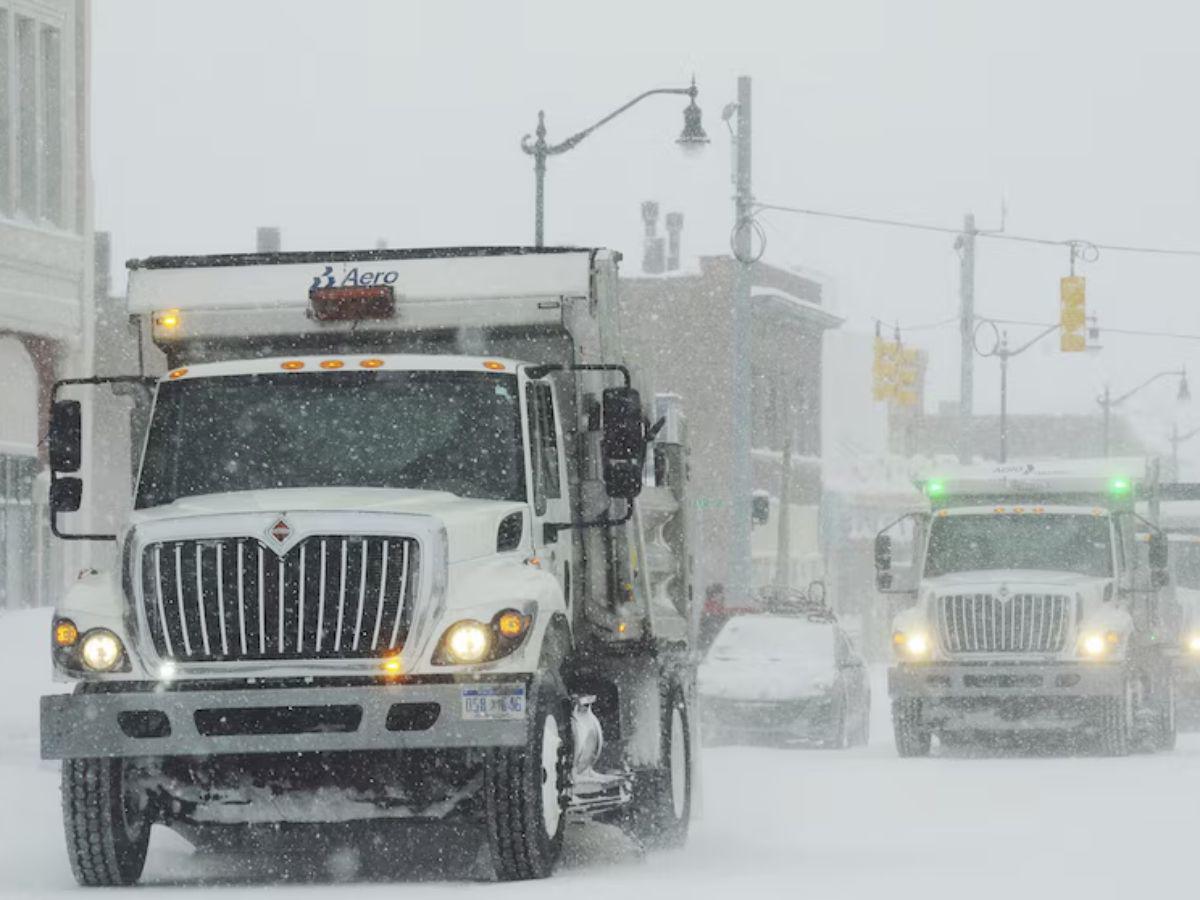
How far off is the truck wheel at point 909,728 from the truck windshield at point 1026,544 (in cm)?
150

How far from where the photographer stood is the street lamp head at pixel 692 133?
109 feet

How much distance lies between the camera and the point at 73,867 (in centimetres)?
1237

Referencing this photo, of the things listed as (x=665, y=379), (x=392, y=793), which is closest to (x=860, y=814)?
(x=392, y=793)

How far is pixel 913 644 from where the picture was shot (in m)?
25.5

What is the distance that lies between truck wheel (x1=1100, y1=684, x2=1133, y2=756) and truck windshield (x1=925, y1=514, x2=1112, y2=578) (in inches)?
53.7

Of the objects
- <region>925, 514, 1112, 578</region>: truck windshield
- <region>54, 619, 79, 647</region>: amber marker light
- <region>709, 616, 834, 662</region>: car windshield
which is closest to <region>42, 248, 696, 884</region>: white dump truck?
<region>54, 619, 79, 647</region>: amber marker light

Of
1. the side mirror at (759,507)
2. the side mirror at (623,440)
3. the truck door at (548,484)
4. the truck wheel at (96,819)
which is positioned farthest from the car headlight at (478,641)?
the side mirror at (759,507)

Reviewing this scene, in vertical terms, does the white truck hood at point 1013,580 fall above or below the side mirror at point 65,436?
below

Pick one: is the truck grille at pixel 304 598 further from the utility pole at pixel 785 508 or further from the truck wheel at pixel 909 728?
the utility pole at pixel 785 508

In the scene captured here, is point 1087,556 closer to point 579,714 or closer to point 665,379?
point 579,714

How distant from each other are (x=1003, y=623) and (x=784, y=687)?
4.45m

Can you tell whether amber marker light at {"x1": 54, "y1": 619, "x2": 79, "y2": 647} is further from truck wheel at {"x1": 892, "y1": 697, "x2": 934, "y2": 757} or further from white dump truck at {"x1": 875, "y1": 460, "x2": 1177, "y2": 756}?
truck wheel at {"x1": 892, "y1": 697, "x2": 934, "y2": 757}

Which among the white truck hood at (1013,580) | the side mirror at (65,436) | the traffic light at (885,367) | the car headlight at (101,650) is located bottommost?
the white truck hood at (1013,580)

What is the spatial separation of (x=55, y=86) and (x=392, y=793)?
87.3 feet
